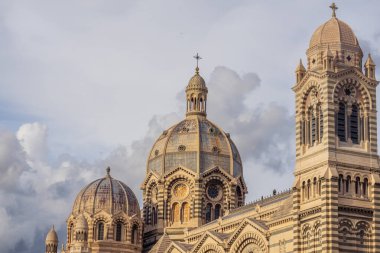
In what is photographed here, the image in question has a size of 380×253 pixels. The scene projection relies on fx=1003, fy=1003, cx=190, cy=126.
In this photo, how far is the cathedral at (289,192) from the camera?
8762 centimetres

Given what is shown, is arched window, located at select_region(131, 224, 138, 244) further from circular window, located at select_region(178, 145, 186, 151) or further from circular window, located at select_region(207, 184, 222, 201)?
circular window, located at select_region(178, 145, 186, 151)

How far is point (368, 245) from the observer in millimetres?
87500

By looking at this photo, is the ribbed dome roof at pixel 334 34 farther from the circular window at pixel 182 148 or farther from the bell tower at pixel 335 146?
the circular window at pixel 182 148

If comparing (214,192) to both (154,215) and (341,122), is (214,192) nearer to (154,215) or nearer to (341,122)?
(154,215)

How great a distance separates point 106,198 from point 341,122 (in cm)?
4008

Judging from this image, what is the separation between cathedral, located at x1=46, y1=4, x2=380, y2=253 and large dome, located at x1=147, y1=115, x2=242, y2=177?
14 centimetres

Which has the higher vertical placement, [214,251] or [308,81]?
[308,81]

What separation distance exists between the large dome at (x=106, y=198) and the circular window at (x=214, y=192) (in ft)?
30.2

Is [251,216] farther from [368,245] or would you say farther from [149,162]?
[149,162]

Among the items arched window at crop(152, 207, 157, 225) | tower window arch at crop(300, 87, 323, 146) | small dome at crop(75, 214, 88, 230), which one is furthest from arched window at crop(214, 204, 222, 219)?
tower window arch at crop(300, 87, 323, 146)

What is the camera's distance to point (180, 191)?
126 meters

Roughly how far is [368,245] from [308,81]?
52.2 feet

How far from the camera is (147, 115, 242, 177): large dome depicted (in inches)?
4938

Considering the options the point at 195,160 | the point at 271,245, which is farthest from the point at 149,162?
the point at 271,245
